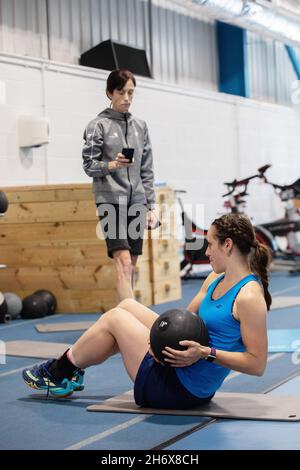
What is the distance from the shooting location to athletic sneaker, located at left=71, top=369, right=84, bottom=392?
3283mm

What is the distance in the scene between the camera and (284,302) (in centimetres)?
645

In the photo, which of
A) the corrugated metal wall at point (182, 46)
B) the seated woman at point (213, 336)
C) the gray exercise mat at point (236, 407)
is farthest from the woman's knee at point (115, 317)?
the corrugated metal wall at point (182, 46)

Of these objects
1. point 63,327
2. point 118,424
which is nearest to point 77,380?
point 118,424

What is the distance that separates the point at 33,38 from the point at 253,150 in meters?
4.56

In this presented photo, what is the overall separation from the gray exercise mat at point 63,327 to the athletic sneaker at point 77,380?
2011mm

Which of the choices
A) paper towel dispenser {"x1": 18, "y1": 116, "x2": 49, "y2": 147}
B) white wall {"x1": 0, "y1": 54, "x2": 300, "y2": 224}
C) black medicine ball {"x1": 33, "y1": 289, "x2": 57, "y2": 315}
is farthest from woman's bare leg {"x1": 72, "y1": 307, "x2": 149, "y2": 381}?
paper towel dispenser {"x1": 18, "y1": 116, "x2": 49, "y2": 147}

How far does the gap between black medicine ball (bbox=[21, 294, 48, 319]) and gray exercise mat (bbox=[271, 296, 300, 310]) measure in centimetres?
188

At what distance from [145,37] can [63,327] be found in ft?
16.7

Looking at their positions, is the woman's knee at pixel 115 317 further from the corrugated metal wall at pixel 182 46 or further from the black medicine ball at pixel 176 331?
the corrugated metal wall at pixel 182 46

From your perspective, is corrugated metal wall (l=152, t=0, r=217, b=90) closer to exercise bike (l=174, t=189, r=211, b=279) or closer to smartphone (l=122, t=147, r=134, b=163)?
exercise bike (l=174, t=189, r=211, b=279)

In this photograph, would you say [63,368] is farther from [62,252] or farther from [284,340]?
[62,252]

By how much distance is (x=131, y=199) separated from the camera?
15.2 ft
